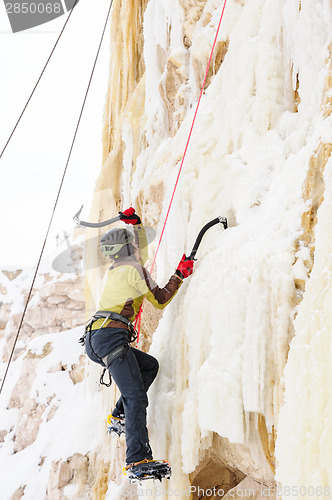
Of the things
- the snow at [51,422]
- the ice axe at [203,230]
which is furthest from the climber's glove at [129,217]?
the snow at [51,422]

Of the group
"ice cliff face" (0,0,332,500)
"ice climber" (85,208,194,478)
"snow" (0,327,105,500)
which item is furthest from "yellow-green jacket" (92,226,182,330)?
"snow" (0,327,105,500)

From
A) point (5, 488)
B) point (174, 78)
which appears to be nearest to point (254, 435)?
point (174, 78)

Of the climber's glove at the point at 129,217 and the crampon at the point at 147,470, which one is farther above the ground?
the climber's glove at the point at 129,217

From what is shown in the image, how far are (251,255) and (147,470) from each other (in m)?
1.35

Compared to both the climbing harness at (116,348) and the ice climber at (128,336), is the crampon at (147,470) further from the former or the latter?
the climbing harness at (116,348)

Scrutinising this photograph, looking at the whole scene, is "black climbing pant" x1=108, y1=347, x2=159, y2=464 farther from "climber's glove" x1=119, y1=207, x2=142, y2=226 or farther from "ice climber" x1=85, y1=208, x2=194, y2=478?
"climber's glove" x1=119, y1=207, x2=142, y2=226

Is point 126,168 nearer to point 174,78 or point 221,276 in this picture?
point 174,78

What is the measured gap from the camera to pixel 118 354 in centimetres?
288

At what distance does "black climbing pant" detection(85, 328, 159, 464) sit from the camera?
8.73ft

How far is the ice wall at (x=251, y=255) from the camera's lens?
2.04m

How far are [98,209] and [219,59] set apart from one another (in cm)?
340

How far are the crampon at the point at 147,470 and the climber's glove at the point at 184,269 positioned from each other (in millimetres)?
A: 1150

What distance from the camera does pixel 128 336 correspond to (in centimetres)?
301

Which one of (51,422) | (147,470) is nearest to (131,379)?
(147,470)
